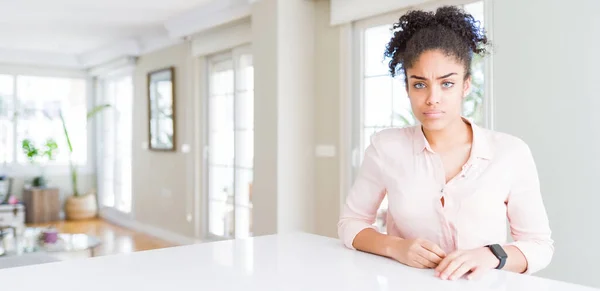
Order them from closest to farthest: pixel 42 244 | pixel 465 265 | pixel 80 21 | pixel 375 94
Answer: pixel 465 265 < pixel 375 94 < pixel 42 244 < pixel 80 21

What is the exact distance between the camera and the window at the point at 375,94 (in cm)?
373

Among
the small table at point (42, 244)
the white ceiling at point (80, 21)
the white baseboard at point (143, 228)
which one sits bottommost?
the white baseboard at point (143, 228)

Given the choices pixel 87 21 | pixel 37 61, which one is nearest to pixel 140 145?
pixel 87 21

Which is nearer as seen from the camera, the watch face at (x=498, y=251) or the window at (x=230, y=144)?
the watch face at (x=498, y=251)

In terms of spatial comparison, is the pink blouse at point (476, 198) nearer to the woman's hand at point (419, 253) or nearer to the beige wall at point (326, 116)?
the woman's hand at point (419, 253)

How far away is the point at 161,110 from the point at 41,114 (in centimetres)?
265

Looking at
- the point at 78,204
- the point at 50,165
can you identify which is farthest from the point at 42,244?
the point at 50,165

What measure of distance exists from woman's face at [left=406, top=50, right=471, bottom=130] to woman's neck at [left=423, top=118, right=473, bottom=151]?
0.06m

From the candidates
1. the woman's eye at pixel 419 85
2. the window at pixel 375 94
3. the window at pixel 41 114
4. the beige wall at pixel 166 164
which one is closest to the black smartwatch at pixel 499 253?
the woman's eye at pixel 419 85

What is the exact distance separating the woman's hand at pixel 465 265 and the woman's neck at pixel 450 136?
1.01ft

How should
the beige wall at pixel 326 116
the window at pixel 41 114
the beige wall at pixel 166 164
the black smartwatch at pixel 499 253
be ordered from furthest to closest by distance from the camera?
the window at pixel 41 114
the beige wall at pixel 166 164
the beige wall at pixel 326 116
the black smartwatch at pixel 499 253

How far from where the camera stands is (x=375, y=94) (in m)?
3.93

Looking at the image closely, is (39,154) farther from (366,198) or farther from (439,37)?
(439,37)

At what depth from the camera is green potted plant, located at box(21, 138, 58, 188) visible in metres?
7.68
